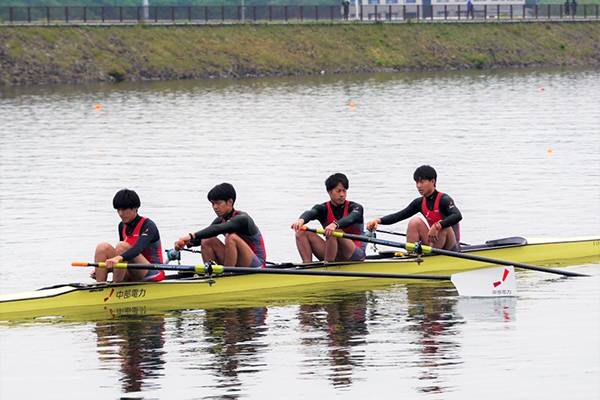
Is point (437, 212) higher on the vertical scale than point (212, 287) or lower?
higher

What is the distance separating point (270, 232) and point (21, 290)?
5.63 m

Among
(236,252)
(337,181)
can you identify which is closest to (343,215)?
(337,181)

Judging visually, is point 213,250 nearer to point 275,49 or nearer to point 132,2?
point 275,49

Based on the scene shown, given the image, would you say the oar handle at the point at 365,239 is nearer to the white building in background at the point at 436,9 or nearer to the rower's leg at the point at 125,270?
the rower's leg at the point at 125,270

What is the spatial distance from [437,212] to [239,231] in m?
3.06

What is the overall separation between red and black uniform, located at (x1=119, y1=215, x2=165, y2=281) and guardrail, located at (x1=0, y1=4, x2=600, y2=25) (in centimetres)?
5722

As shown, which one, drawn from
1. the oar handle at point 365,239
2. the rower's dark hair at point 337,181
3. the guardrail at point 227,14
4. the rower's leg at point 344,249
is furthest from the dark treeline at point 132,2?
the oar handle at point 365,239

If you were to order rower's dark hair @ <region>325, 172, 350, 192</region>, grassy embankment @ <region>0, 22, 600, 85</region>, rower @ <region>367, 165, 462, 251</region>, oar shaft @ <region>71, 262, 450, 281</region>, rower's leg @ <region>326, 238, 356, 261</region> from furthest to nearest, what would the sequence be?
grassy embankment @ <region>0, 22, 600, 85</region> → rower @ <region>367, 165, 462, 251</region> → rower's leg @ <region>326, 238, 356, 261</region> → rower's dark hair @ <region>325, 172, 350, 192</region> → oar shaft @ <region>71, 262, 450, 281</region>

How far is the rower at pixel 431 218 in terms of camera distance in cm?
1612

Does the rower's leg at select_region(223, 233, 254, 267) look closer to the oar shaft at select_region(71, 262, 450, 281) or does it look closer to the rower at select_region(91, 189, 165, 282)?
the oar shaft at select_region(71, 262, 450, 281)

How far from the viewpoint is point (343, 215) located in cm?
1589

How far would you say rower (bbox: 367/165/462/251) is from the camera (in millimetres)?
16125

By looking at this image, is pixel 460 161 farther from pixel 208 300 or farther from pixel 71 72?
pixel 71 72

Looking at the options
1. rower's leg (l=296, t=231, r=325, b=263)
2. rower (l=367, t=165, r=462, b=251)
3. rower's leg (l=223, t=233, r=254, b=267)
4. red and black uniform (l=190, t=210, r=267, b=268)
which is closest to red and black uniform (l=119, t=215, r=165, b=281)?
red and black uniform (l=190, t=210, r=267, b=268)
